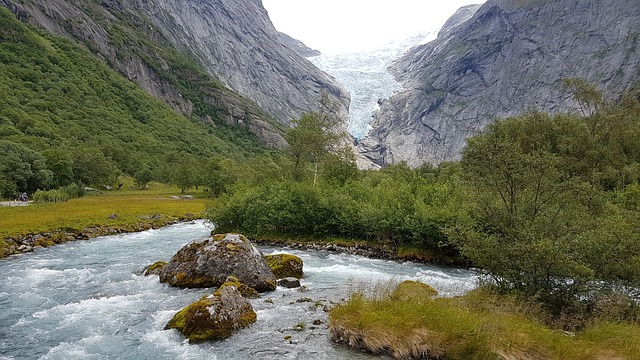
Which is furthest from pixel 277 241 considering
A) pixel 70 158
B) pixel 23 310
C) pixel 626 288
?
pixel 70 158

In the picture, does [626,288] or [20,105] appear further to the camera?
[20,105]

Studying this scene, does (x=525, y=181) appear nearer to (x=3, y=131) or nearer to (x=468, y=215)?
(x=468, y=215)

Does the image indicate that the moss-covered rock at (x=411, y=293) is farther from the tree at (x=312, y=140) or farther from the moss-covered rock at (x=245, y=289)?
the tree at (x=312, y=140)

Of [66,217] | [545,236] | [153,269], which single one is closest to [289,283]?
[153,269]

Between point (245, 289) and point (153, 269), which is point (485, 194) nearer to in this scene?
point (245, 289)

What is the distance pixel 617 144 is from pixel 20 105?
14731cm

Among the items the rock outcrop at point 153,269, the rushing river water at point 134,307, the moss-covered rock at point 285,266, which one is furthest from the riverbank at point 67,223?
the moss-covered rock at point 285,266

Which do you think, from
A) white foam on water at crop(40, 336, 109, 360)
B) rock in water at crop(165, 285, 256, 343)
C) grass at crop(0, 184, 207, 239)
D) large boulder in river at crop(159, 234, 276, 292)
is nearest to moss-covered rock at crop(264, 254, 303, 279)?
large boulder in river at crop(159, 234, 276, 292)

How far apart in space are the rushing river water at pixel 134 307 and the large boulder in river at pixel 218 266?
2.58ft

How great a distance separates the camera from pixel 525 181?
1997cm

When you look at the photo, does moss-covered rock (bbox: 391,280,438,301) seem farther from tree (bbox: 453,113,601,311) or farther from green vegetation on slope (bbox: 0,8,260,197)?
green vegetation on slope (bbox: 0,8,260,197)

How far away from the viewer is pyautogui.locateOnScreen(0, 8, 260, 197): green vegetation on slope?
79.9m

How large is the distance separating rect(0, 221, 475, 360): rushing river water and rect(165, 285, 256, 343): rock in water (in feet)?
1.06

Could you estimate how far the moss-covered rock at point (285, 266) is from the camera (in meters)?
23.5
